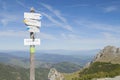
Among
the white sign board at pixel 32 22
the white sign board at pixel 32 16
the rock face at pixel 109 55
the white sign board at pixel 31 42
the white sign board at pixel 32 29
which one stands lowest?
the white sign board at pixel 31 42

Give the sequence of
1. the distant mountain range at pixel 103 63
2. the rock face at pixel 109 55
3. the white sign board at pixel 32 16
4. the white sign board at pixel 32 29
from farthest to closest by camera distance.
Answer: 1. the rock face at pixel 109 55
2. the distant mountain range at pixel 103 63
3. the white sign board at pixel 32 29
4. the white sign board at pixel 32 16

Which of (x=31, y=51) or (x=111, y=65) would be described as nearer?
(x=31, y=51)

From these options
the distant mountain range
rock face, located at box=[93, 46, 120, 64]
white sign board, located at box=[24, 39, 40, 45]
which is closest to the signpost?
white sign board, located at box=[24, 39, 40, 45]

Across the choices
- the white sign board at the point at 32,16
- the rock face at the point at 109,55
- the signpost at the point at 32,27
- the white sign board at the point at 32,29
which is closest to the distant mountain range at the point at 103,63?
the rock face at the point at 109,55

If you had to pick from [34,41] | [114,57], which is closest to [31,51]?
[34,41]

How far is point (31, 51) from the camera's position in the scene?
1345 centimetres

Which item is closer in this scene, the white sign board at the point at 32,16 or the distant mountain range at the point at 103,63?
the white sign board at the point at 32,16

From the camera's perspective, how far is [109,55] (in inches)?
5817

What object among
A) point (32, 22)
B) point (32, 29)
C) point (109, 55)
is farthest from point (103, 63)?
point (32, 22)

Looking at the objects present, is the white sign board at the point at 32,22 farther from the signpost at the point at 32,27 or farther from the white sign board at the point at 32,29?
the white sign board at the point at 32,29

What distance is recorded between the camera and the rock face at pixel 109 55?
139038 millimetres

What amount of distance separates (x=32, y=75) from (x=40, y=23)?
2.85 m

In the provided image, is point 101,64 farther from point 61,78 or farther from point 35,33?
point 35,33

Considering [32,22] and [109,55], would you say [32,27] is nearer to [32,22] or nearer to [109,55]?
[32,22]
